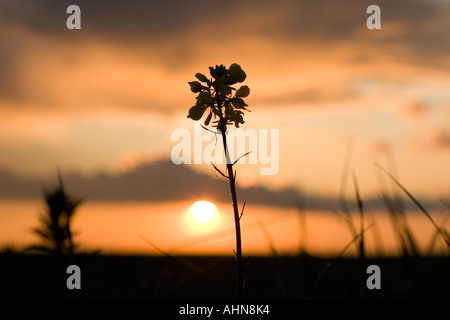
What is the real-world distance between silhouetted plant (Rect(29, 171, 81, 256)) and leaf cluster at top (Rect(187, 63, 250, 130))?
1005 mm

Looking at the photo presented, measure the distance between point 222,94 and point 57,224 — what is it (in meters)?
1.41

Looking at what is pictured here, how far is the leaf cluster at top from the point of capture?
3852mm

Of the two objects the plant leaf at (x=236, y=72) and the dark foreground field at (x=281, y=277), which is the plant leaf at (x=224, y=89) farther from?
the dark foreground field at (x=281, y=277)

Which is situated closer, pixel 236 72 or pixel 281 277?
pixel 236 72

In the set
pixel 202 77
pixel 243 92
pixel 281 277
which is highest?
pixel 202 77

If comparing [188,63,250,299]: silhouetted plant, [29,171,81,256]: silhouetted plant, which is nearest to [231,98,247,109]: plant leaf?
[188,63,250,299]: silhouetted plant

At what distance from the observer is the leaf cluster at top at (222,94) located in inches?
152

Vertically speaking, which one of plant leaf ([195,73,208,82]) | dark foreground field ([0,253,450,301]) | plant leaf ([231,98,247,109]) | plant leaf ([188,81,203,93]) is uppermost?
plant leaf ([195,73,208,82])

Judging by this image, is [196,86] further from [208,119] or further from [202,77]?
[208,119]

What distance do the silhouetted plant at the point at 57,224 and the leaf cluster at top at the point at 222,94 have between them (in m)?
1.01

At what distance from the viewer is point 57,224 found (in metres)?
4.07

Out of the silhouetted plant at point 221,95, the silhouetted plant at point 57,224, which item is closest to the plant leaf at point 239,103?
the silhouetted plant at point 221,95

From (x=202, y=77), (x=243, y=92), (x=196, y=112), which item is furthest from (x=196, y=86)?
(x=243, y=92)

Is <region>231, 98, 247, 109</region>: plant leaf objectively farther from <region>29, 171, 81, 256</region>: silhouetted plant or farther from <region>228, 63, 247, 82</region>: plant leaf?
<region>29, 171, 81, 256</region>: silhouetted plant
